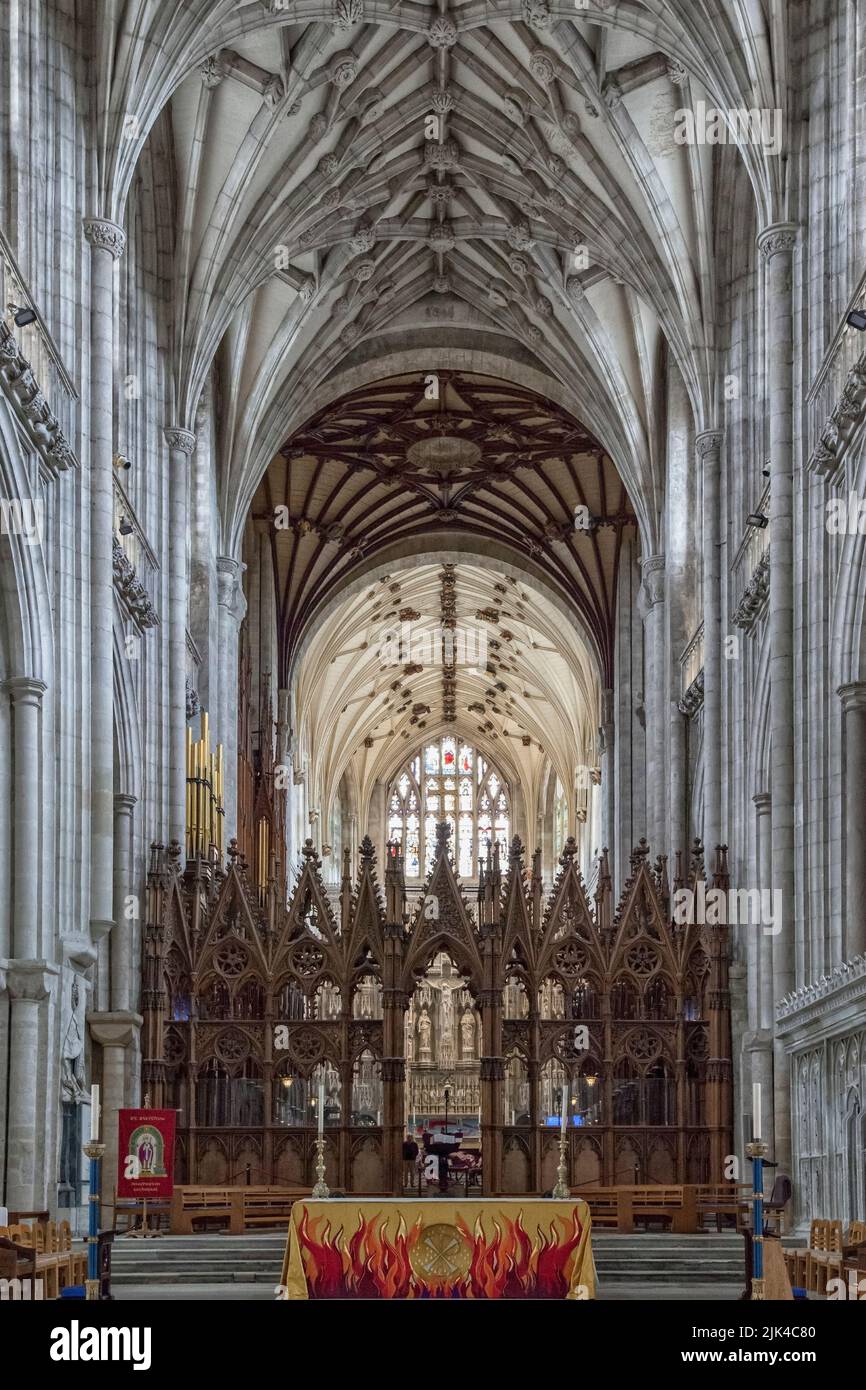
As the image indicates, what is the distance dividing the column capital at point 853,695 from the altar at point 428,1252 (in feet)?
24.7

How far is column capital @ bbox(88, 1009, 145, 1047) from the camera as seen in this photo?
2311cm

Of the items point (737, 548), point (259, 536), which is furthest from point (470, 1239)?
point (259, 536)

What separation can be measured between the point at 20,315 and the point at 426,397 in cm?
2049

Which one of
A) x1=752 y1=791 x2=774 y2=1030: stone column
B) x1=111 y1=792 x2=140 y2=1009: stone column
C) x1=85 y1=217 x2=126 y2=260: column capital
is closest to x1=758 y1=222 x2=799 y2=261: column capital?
x1=752 y1=791 x2=774 y2=1030: stone column

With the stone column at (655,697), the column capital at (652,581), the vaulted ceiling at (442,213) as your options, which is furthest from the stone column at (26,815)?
the column capital at (652,581)

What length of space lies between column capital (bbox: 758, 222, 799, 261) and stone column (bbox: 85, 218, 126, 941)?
25.8ft

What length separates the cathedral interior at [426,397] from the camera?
19.6 metres

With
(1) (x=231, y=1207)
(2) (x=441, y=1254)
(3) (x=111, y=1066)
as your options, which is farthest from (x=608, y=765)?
(2) (x=441, y=1254)

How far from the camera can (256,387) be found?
114 feet

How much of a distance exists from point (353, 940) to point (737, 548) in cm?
819

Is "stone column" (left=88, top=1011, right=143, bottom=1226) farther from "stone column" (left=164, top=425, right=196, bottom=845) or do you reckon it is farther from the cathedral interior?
"stone column" (left=164, top=425, right=196, bottom=845)

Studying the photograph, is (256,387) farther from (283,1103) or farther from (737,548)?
(283,1103)

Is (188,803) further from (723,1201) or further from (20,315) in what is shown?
(20,315)
